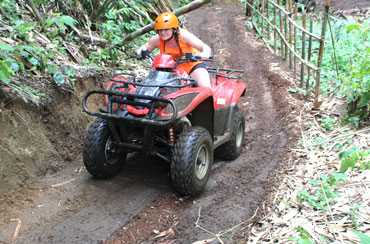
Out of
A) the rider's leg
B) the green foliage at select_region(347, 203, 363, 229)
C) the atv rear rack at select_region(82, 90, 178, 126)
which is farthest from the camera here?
the rider's leg

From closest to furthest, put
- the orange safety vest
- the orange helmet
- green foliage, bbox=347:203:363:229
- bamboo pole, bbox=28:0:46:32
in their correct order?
green foliage, bbox=347:203:363:229
the orange helmet
the orange safety vest
bamboo pole, bbox=28:0:46:32

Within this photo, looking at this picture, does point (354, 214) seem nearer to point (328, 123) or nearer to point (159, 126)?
point (159, 126)

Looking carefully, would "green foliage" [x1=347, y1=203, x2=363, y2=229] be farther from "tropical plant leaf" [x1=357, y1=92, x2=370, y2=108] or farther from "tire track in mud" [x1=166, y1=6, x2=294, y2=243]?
"tropical plant leaf" [x1=357, y1=92, x2=370, y2=108]

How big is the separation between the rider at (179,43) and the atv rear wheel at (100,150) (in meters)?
1.24

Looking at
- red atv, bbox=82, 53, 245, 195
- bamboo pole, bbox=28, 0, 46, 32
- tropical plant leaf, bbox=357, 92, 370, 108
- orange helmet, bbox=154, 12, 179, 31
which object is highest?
bamboo pole, bbox=28, 0, 46, 32

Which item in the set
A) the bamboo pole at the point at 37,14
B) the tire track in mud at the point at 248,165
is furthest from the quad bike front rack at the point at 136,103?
the bamboo pole at the point at 37,14

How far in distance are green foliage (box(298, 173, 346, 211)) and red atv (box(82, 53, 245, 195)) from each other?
3.70 ft

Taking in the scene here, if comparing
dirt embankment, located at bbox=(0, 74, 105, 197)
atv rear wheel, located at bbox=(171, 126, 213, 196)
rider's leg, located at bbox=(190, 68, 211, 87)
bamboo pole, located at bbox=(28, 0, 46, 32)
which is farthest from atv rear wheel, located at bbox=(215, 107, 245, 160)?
bamboo pole, located at bbox=(28, 0, 46, 32)

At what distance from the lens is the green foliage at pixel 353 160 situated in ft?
11.2

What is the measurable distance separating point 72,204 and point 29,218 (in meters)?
0.46

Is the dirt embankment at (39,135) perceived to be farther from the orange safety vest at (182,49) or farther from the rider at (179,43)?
the orange safety vest at (182,49)

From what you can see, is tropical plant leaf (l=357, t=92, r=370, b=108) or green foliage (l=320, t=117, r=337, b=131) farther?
green foliage (l=320, t=117, r=337, b=131)

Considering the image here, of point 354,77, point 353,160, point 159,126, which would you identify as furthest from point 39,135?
point 354,77

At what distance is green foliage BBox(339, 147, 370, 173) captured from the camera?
3.41m
